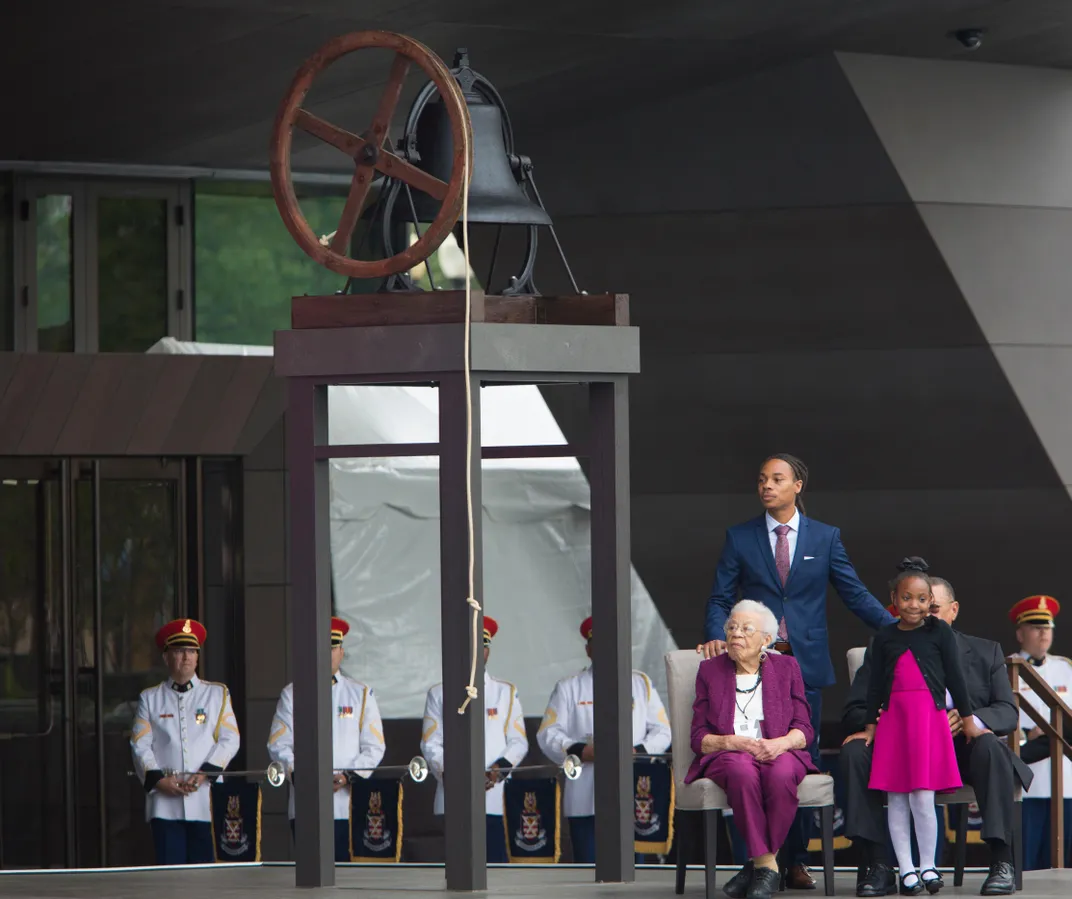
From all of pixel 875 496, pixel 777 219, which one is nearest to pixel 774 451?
pixel 875 496

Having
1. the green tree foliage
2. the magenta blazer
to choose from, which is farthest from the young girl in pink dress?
the green tree foliage

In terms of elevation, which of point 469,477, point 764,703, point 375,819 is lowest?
point 375,819

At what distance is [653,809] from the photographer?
797cm

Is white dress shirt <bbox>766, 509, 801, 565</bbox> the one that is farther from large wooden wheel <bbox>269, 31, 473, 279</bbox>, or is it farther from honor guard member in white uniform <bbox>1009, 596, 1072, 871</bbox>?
honor guard member in white uniform <bbox>1009, 596, 1072, 871</bbox>

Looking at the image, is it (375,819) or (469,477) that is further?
(375,819)

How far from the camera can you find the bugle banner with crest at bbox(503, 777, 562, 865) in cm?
808

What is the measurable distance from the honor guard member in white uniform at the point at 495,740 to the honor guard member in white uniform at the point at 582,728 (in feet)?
0.44

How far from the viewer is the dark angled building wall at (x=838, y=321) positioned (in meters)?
8.76

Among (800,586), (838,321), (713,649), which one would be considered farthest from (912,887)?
(838,321)

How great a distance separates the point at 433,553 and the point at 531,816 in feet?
7.68

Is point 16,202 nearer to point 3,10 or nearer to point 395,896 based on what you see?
point 3,10

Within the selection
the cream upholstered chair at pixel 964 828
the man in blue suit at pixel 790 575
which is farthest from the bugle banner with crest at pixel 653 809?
the cream upholstered chair at pixel 964 828

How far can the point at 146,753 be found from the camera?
7.87m

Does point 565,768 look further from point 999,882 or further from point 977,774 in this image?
point 999,882
